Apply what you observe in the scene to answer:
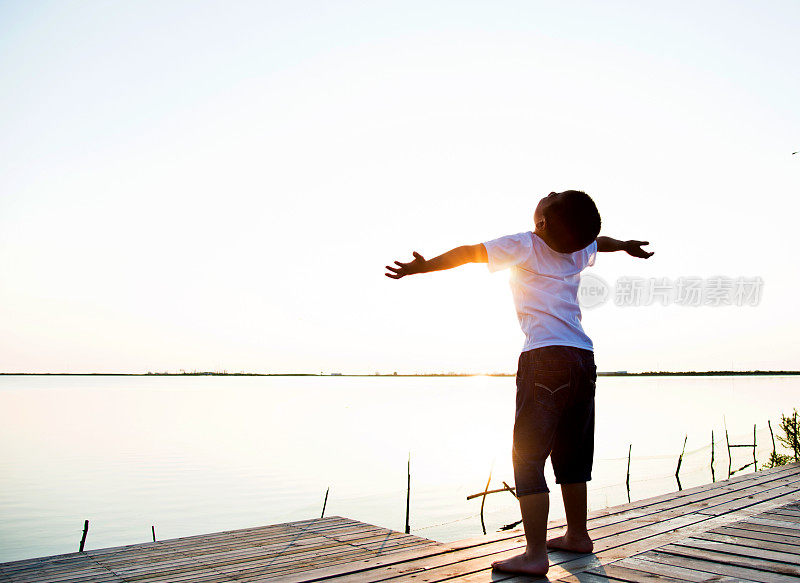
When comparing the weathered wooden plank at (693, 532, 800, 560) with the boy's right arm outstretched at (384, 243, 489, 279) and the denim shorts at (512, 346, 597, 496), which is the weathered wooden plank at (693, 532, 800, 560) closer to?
the denim shorts at (512, 346, 597, 496)

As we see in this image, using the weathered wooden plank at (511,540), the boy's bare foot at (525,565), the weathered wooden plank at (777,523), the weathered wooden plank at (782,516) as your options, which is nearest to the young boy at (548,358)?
the boy's bare foot at (525,565)

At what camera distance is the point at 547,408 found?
10.1 feet

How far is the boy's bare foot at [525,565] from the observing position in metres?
2.95

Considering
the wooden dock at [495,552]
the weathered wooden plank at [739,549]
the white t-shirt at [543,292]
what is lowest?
the wooden dock at [495,552]

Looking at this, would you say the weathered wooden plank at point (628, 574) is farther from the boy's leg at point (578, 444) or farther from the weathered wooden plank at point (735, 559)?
the weathered wooden plank at point (735, 559)

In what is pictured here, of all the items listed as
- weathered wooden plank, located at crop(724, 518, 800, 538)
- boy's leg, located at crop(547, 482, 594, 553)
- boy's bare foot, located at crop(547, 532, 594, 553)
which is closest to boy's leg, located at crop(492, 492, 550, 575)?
boy's leg, located at crop(547, 482, 594, 553)

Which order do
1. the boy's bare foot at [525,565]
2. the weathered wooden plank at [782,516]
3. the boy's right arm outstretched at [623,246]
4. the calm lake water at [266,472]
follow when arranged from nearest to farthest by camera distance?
the boy's bare foot at [525,565] → the boy's right arm outstretched at [623,246] → the weathered wooden plank at [782,516] → the calm lake water at [266,472]

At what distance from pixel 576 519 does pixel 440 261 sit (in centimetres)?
169

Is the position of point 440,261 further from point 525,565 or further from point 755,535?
point 755,535

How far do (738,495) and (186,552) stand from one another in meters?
4.81

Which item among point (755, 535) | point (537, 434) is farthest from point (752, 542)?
point (537, 434)

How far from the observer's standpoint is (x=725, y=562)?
10.3ft

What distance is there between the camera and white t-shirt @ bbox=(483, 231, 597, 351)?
3.12 meters

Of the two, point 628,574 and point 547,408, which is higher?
point 547,408
